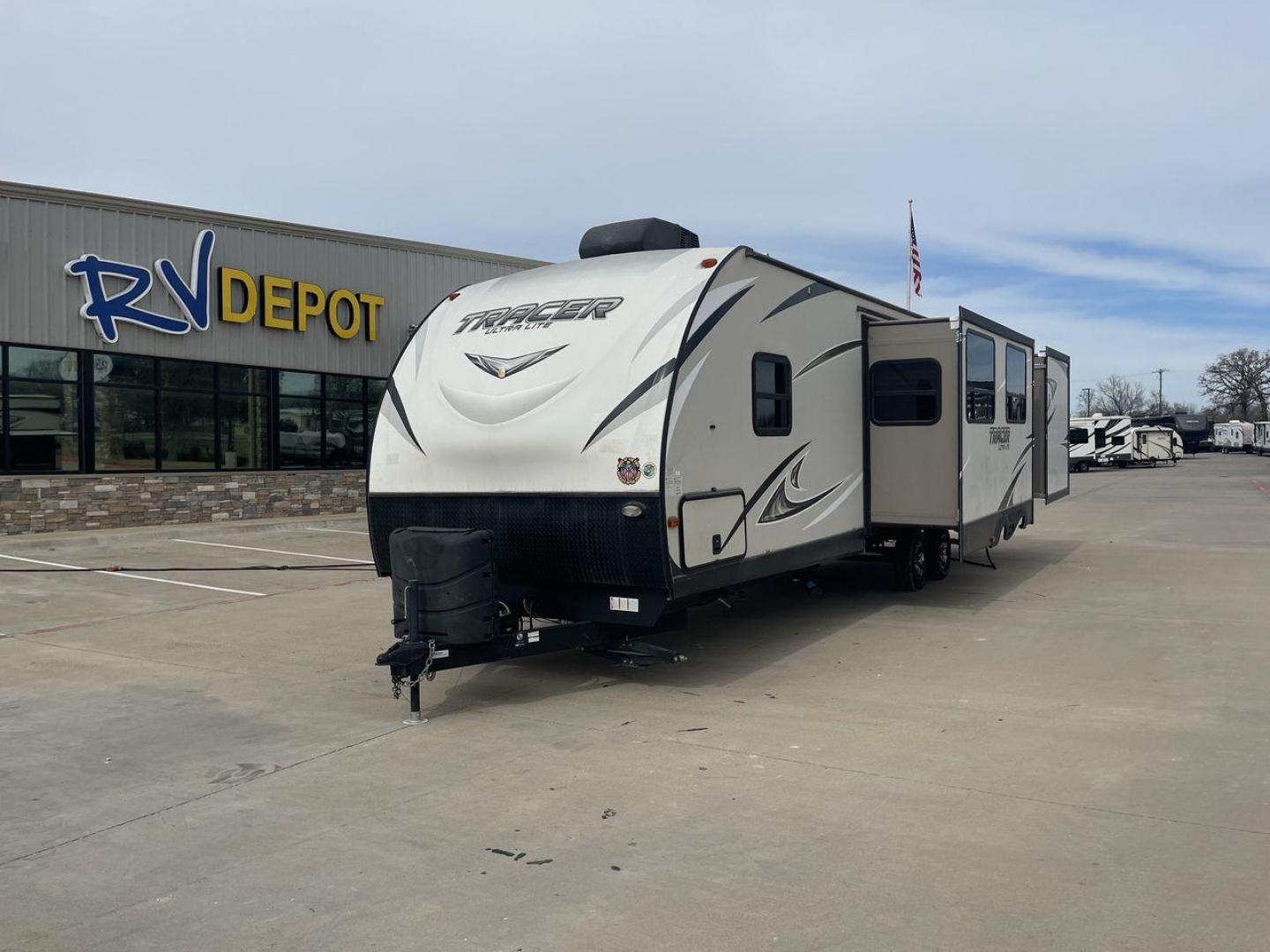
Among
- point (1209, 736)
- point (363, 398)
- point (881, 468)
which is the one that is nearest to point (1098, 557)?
point (881, 468)

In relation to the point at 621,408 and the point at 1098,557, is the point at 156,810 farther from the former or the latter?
the point at 1098,557

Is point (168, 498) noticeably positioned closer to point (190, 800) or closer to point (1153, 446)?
point (190, 800)

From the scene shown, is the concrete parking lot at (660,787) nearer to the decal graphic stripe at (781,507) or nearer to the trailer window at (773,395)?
the decal graphic stripe at (781,507)

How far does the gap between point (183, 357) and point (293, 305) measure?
2.58 metres

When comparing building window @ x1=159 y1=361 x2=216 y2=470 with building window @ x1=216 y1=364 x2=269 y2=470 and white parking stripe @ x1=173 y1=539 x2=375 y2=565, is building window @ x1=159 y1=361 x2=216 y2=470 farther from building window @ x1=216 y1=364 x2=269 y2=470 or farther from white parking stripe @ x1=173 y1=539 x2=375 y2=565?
white parking stripe @ x1=173 y1=539 x2=375 y2=565

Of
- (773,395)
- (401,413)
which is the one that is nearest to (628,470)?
(773,395)

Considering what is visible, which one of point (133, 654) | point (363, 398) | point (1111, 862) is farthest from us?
point (363, 398)

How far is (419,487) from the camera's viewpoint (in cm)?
793

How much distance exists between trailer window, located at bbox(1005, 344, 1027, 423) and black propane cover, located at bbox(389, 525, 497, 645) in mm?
7604

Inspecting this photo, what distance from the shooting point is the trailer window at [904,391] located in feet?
34.5

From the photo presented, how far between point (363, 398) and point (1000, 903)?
2071 centimetres

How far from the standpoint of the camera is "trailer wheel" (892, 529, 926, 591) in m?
11.3

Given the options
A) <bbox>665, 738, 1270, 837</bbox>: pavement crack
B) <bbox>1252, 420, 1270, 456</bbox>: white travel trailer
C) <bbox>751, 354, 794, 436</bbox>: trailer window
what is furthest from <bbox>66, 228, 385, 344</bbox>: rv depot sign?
<bbox>1252, 420, 1270, 456</bbox>: white travel trailer

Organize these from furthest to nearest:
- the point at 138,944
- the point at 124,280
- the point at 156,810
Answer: the point at 124,280 → the point at 156,810 → the point at 138,944
